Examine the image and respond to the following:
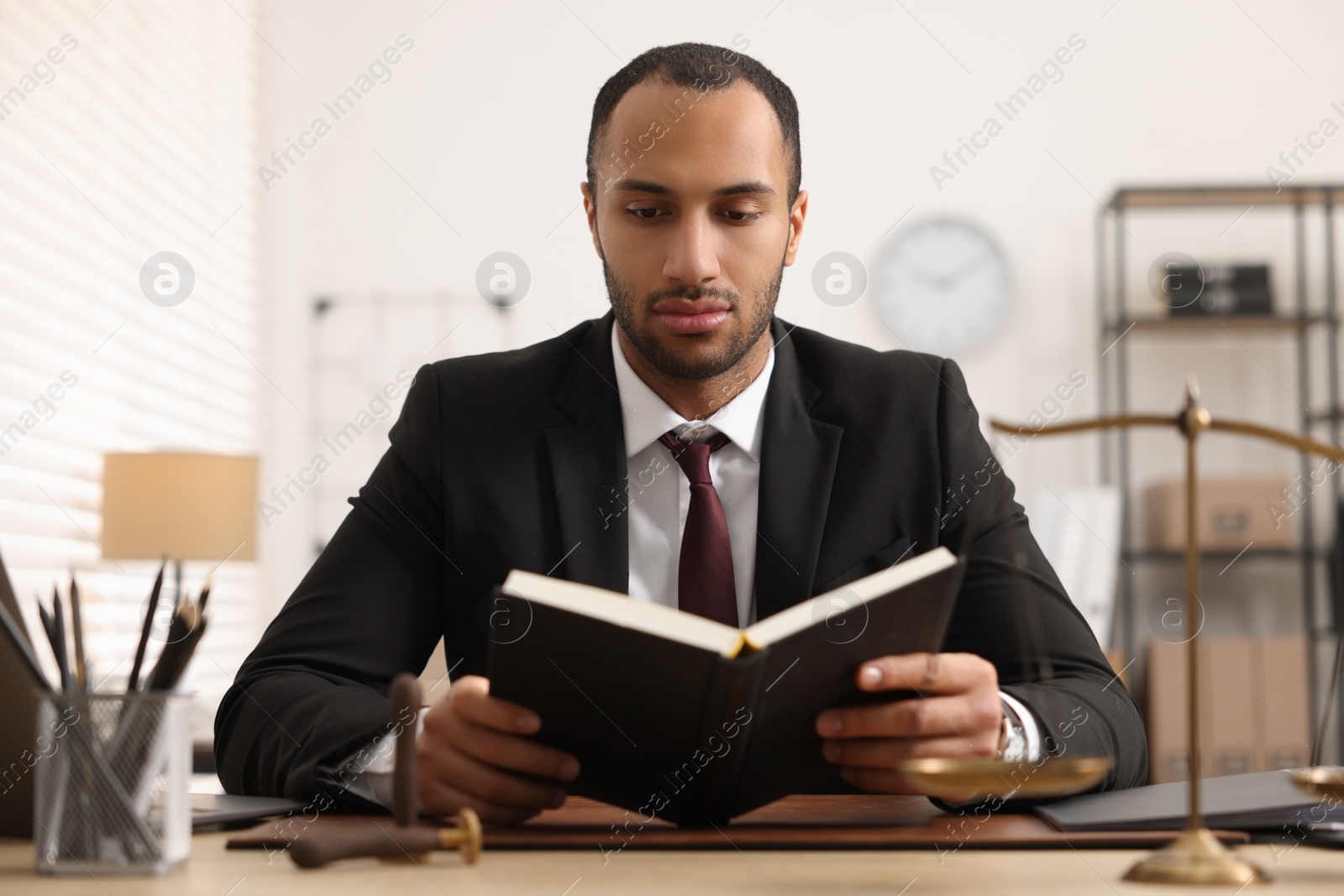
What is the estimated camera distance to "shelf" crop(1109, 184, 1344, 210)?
374cm

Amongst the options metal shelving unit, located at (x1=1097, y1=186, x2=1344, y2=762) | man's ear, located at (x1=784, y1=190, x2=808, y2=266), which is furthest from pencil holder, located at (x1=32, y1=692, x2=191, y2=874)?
metal shelving unit, located at (x1=1097, y1=186, x2=1344, y2=762)

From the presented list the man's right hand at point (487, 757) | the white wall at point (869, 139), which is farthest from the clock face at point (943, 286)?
the man's right hand at point (487, 757)

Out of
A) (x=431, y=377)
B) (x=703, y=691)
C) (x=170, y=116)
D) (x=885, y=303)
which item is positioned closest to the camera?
(x=703, y=691)

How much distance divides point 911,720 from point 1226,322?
316cm

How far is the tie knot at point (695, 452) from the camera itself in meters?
1.49

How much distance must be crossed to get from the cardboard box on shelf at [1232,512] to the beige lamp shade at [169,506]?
2.47 m

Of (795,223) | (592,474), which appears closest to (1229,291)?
(795,223)

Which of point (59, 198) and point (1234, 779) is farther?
point (59, 198)

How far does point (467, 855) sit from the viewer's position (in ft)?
2.67

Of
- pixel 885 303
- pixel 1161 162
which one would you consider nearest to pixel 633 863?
pixel 885 303

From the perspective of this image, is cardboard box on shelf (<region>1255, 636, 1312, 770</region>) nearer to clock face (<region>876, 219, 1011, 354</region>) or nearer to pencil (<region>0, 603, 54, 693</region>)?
clock face (<region>876, 219, 1011, 354</region>)

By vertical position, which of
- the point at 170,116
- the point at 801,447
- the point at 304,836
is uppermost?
the point at 170,116

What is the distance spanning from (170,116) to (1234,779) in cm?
297

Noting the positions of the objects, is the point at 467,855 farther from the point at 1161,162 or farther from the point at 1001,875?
the point at 1161,162
